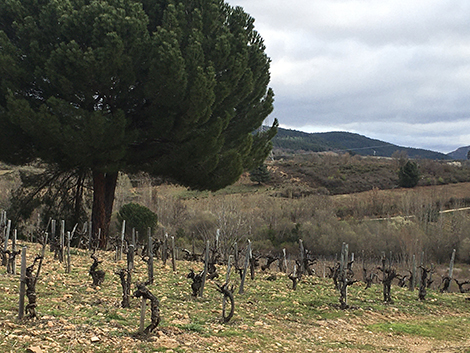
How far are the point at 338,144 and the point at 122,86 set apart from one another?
502 feet

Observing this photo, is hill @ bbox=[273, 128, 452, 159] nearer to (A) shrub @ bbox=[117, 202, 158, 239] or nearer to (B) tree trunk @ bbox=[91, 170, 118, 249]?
(A) shrub @ bbox=[117, 202, 158, 239]

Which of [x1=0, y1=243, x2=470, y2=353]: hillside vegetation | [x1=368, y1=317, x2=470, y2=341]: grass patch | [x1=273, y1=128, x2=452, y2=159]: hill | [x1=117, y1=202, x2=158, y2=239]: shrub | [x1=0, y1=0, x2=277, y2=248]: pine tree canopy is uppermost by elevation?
[x1=273, y1=128, x2=452, y2=159]: hill

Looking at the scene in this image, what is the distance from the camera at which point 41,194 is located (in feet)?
61.1

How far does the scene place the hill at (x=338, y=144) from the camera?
140750 mm

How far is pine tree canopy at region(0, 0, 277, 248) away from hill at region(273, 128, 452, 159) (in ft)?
389

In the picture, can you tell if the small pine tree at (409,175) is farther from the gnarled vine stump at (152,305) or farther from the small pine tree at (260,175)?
the gnarled vine stump at (152,305)

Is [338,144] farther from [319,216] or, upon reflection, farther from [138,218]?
[138,218]

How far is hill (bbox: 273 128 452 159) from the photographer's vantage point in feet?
462

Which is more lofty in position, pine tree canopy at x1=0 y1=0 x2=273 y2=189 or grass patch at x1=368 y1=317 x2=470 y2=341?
pine tree canopy at x1=0 y1=0 x2=273 y2=189

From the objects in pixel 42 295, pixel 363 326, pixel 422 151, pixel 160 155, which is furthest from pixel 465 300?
pixel 422 151

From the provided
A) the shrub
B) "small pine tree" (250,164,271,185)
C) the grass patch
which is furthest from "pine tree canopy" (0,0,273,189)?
"small pine tree" (250,164,271,185)

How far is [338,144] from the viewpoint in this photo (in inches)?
6373

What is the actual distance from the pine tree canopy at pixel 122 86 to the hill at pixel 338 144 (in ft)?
389

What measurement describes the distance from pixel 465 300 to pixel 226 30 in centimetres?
1243
